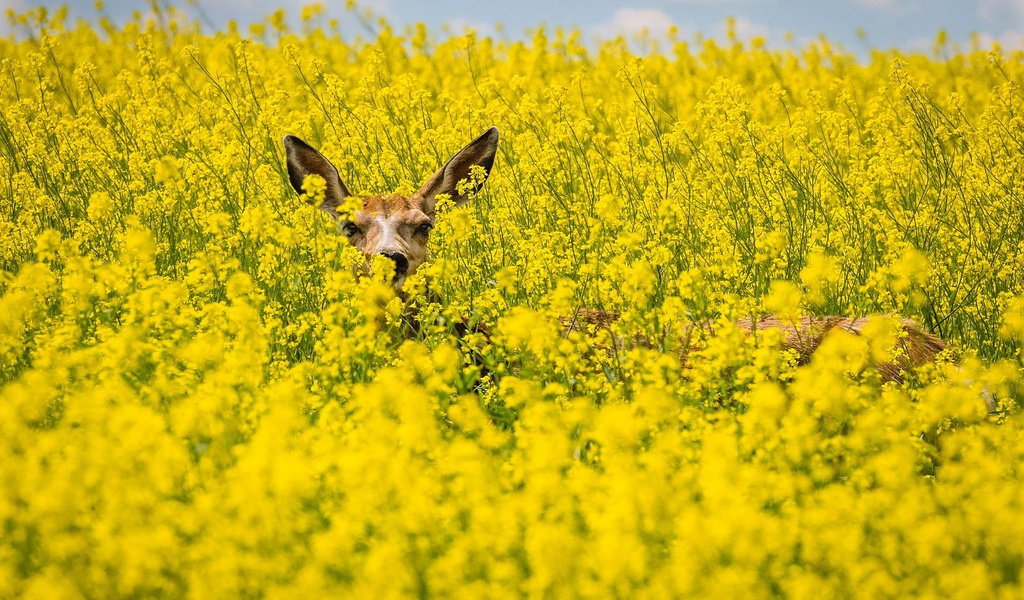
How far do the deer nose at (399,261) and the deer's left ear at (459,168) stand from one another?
996mm

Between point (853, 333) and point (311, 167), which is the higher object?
point (311, 167)

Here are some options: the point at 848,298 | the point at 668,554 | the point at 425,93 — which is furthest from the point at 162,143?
the point at 668,554

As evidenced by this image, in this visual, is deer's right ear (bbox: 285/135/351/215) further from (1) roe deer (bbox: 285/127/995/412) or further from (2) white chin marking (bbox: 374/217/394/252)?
(2) white chin marking (bbox: 374/217/394/252)

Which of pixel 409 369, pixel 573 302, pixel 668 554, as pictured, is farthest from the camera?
pixel 573 302

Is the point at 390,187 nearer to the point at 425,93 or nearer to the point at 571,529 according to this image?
the point at 425,93

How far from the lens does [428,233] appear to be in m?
6.32

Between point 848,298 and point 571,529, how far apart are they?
4.12 metres

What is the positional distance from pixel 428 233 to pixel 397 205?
0.25 meters

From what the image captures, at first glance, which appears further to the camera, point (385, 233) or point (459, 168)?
point (459, 168)

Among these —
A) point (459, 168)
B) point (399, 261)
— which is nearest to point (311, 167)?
point (459, 168)

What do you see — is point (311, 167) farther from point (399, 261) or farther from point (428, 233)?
point (399, 261)

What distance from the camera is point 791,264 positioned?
692 centimetres

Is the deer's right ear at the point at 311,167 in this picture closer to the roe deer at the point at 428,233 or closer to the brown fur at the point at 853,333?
the roe deer at the point at 428,233

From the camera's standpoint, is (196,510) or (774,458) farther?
(774,458)
